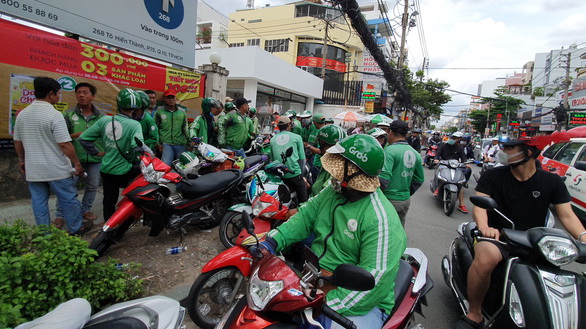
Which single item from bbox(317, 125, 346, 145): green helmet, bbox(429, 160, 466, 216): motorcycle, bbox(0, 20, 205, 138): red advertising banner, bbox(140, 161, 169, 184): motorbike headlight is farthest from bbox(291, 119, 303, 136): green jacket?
bbox(140, 161, 169, 184): motorbike headlight

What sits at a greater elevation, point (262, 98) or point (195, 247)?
point (262, 98)

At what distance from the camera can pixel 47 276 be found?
1.67 m

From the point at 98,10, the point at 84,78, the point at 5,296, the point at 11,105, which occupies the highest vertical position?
the point at 98,10

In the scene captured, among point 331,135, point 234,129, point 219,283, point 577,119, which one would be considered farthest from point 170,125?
point 577,119

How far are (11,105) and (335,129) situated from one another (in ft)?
14.5

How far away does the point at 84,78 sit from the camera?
180 inches

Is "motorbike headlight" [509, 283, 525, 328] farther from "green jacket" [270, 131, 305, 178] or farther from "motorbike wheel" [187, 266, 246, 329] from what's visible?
"green jacket" [270, 131, 305, 178]

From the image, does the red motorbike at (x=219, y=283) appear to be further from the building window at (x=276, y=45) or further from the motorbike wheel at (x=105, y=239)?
the building window at (x=276, y=45)

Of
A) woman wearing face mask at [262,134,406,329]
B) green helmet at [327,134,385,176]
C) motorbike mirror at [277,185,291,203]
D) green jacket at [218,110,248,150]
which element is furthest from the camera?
green jacket at [218,110,248,150]

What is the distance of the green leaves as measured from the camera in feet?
4.88

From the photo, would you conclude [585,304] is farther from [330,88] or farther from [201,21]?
[201,21]

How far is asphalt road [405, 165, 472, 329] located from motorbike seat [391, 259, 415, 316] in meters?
1.06

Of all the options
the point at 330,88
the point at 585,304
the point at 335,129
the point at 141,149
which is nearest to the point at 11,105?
the point at 141,149

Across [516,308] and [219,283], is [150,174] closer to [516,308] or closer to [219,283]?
[219,283]
